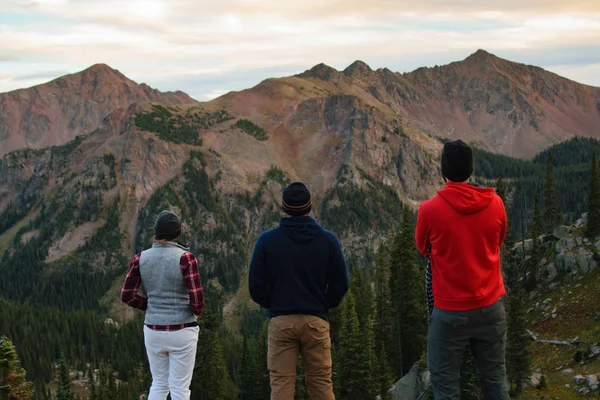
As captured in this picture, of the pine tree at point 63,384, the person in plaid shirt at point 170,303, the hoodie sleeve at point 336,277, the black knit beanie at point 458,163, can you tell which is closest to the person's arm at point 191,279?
the person in plaid shirt at point 170,303

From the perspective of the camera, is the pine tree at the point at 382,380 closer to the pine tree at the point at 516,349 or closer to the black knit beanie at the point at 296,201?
the pine tree at the point at 516,349

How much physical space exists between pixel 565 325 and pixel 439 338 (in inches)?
1921

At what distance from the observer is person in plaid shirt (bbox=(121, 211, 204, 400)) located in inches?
419

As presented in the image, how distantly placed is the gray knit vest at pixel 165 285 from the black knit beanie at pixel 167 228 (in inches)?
6.9

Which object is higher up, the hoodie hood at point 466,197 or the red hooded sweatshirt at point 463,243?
the hoodie hood at point 466,197

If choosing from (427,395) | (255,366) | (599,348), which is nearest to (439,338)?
(427,395)

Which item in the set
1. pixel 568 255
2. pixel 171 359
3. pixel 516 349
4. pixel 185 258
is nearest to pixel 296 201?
pixel 185 258

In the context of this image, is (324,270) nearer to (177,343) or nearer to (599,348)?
(177,343)

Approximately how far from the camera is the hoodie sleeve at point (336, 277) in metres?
10.3

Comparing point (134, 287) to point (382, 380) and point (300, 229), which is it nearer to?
point (300, 229)

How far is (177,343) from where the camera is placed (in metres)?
10.7

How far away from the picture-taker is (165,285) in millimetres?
10664

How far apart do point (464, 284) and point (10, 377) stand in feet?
70.5

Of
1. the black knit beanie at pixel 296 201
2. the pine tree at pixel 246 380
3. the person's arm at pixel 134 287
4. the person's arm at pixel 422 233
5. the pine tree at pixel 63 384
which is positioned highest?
the black knit beanie at pixel 296 201
